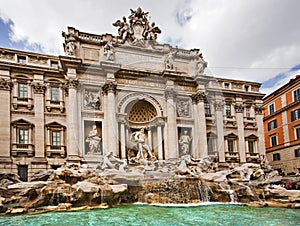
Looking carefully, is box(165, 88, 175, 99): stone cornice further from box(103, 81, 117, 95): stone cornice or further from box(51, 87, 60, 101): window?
box(51, 87, 60, 101): window

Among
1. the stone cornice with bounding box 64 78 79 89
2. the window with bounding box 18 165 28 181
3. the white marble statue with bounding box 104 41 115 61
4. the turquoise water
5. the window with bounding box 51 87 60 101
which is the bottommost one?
the turquoise water

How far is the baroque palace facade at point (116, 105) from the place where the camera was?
22.2 metres

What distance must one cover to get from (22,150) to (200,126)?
14364 millimetres

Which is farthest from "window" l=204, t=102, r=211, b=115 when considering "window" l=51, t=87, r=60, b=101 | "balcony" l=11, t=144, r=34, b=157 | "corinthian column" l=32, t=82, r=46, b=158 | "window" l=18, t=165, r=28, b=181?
"window" l=18, t=165, r=28, b=181

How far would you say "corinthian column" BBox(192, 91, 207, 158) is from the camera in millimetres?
26312

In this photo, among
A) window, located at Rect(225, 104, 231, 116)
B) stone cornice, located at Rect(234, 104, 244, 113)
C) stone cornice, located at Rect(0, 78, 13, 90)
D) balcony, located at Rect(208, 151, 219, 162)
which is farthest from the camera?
stone cornice, located at Rect(234, 104, 244, 113)

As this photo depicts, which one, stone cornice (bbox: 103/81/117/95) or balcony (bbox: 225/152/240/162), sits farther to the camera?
balcony (bbox: 225/152/240/162)

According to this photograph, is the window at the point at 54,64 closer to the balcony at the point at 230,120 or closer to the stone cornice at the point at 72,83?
the stone cornice at the point at 72,83

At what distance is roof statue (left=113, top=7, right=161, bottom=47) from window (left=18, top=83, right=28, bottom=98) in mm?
8413

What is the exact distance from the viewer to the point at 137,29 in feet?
89.6

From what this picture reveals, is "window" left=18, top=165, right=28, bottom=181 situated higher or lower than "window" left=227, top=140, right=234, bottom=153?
lower

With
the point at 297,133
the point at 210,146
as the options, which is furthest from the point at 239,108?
the point at 297,133

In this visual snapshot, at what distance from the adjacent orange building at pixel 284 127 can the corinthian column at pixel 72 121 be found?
75.1 feet

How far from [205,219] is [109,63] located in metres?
15.9
